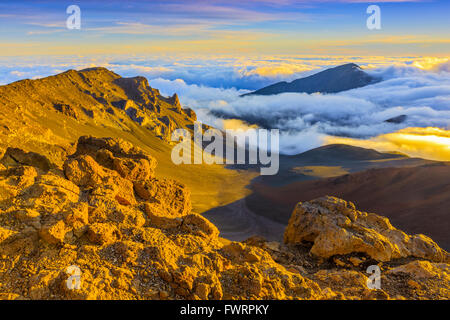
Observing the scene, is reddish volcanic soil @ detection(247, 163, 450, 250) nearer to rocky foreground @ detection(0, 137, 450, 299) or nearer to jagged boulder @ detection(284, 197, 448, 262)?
jagged boulder @ detection(284, 197, 448, 262)

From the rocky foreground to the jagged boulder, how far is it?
1.9 inches

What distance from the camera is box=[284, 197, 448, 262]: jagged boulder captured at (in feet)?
43.8

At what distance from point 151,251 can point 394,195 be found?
37.1 metres

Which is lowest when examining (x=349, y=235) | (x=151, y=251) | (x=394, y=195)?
(x=394, y=195)

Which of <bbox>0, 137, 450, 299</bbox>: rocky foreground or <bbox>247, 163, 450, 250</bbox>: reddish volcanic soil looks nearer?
<bbox>0, 137, 450, 299</bbox>: rocky foreground

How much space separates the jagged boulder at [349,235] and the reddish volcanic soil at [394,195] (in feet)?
42.3

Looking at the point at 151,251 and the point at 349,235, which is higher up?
the point at 151,251

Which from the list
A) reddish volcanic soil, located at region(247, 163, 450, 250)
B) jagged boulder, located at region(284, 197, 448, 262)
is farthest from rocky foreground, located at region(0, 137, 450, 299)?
reddish volcanic soil, located at region(247, 163, 450, 250)

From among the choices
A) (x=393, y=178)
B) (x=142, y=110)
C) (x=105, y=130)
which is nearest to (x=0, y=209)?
(x=393, y=178)

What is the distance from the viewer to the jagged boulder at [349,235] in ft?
43.8

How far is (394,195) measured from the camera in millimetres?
38688

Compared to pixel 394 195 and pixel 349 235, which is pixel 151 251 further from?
pixel 394 195

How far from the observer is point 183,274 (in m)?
7.69

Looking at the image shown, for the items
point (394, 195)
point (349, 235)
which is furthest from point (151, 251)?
point (394, 195)
